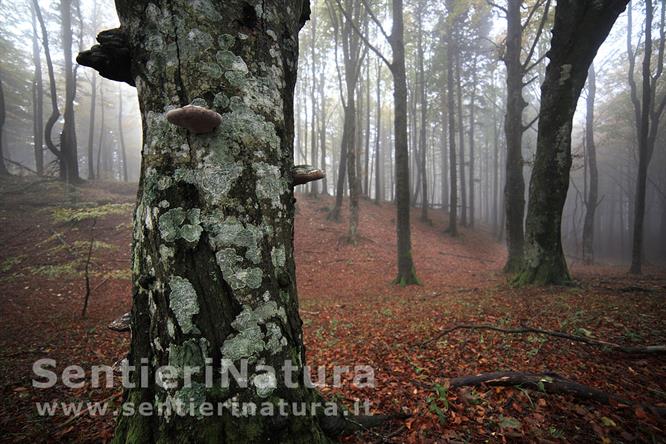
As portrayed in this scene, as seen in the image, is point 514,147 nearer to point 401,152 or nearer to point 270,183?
point 401,152

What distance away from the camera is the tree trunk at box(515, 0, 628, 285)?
5.74m

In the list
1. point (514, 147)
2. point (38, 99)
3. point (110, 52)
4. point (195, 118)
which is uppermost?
point (38, 99)

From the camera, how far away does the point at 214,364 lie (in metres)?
1.42

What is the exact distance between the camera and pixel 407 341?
414cm

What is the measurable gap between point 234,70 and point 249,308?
128cm

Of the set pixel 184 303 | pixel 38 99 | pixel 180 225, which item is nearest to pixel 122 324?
pixel 184 303

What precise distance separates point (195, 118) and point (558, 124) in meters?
Answer: 7.74

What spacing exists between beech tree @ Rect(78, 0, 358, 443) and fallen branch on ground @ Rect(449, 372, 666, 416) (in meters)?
1.72

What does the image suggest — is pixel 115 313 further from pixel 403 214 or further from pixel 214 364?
pixel 403 214

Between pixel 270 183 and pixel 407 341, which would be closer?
pixel 270 183

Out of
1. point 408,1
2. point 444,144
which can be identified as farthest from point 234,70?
point 444,144

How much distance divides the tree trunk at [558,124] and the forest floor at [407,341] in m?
0.78

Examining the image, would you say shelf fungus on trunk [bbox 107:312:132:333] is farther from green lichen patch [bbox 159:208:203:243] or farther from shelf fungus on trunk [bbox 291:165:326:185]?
shelf fungus on trunk [bbox 291:165:326:185]

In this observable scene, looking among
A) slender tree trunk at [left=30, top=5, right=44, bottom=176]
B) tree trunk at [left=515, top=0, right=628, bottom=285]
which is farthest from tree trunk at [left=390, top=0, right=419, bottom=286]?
slender tree trunk at [left=30, top=5, right=44, bottom=176]
